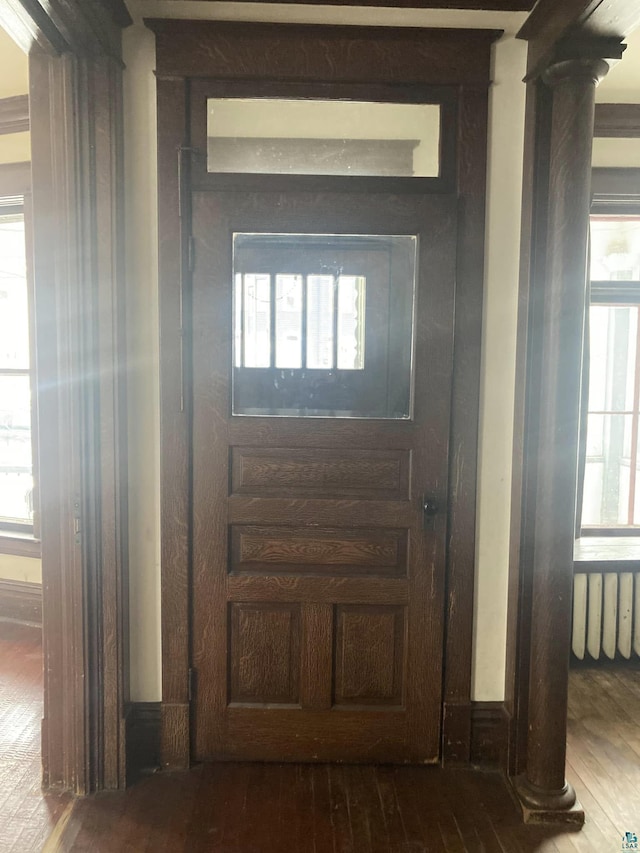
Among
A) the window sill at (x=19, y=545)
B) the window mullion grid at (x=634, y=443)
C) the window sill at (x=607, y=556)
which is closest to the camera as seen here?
the window sill at (x=607, y=556)

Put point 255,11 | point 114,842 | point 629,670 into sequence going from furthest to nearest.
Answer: point 629,670 → point 255,11 → point 114,842

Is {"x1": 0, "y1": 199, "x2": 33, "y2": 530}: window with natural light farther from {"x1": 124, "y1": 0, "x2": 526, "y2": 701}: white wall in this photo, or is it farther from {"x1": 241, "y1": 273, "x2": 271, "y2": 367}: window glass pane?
{"x1": 241, "y1": 273, "x2": 271, "y2": 367}: window glass pane

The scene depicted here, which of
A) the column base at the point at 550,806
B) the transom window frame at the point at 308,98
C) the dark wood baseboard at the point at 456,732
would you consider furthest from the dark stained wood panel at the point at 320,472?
the column base at the point at 550,806

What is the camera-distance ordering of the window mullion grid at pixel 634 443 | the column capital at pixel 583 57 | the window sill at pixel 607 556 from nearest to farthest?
the column capital at pixel 583 57 → the window sill at pixel 607 556 → the window mullion grid at pixel 634 443

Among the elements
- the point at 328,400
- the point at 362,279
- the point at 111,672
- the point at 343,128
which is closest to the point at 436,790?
the point at 111,672

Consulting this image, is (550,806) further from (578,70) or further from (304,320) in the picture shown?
(578,70)

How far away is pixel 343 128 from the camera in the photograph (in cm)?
205

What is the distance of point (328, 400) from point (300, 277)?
1.44 ft

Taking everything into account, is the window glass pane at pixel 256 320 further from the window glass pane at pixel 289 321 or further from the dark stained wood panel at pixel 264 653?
the dark stained wood panel at pixel 264 653

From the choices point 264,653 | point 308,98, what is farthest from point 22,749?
point 308,98

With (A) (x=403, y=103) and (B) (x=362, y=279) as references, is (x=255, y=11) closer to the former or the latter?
(A) (x=403, y=103)

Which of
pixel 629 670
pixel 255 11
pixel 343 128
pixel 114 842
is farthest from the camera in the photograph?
pixel 629 670

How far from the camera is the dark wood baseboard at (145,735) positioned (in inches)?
83.5

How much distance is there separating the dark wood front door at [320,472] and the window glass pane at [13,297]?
1827 mm
